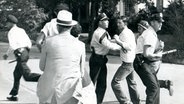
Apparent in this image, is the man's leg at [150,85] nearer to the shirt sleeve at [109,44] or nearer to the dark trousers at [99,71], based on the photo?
the shirt sleeve at [109,44]

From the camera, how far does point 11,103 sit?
9.45 meters

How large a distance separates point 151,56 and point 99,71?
1.35 metres

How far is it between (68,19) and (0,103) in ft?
14.0

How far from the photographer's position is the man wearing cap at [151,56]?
7918 millimetres

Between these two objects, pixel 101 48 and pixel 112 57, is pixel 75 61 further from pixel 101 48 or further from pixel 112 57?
pixel 112 57

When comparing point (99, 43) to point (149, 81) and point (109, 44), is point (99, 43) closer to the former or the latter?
point (109, 44)

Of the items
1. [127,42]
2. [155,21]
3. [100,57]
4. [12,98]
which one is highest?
[155,21]

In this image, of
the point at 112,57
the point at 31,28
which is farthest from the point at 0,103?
the point at 31,28

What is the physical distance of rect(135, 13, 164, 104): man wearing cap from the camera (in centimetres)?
792

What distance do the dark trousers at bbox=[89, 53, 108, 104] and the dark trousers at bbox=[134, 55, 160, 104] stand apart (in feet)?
2.96

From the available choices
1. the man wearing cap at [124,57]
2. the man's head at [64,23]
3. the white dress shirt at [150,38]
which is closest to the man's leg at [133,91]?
the man wearing cap at [124,57]

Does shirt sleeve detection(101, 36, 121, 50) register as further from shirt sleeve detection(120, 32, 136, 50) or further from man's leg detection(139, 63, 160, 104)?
man's leg detection(139, 63, 160, 104)

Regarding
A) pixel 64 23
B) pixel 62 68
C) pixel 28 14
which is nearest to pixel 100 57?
pixel 64 23

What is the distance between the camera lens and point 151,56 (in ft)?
26.0
